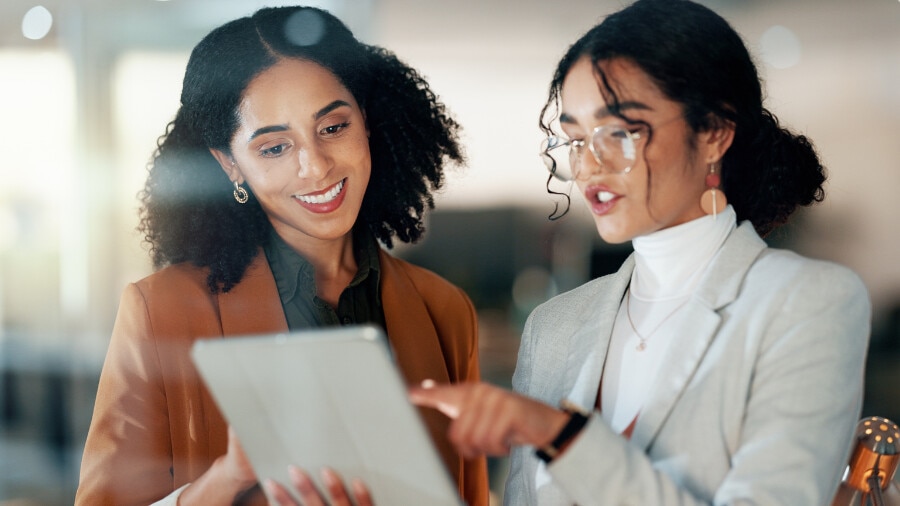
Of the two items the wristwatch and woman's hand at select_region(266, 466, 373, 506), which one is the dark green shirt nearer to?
woman's hand at select_region(266, 466, 373, 506)

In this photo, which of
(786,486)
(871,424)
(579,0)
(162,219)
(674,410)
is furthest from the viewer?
(579,0)

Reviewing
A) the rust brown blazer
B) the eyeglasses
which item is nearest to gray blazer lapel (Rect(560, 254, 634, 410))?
the eyeglasses

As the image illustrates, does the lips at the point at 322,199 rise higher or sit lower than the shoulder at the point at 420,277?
higher

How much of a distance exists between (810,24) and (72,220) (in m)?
1.87

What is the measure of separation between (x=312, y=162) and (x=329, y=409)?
1.97 ft

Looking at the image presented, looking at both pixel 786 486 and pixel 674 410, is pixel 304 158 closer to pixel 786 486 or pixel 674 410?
pixel 674 410

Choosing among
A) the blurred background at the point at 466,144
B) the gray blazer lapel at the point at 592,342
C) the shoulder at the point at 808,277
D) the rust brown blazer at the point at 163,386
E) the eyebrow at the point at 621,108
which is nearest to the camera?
the shoulder at the point at 808,277

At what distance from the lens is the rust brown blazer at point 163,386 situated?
1.62 meters

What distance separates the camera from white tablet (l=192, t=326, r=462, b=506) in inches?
44.1

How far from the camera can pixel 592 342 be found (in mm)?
1555

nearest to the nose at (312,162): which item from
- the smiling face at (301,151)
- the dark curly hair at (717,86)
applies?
the smiling face at (301,151)

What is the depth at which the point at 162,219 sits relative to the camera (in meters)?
1.81

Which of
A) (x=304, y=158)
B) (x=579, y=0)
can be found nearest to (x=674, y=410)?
(x=304, y=158)

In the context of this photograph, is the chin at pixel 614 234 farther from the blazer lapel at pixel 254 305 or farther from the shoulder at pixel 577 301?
the blazer lapel at pixel 254 305
